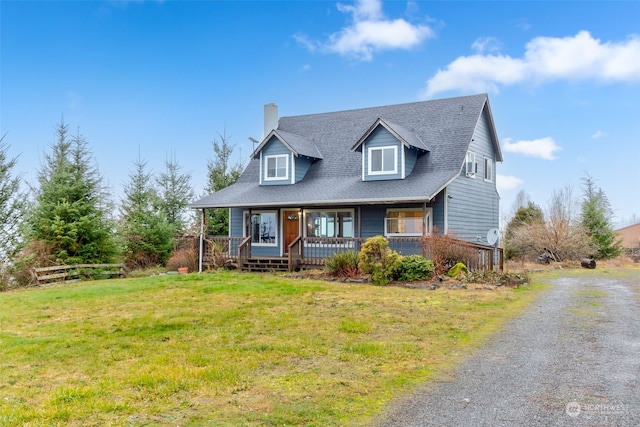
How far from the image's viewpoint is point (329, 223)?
2069 cm

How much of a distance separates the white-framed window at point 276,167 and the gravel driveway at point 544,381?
47.9 feet

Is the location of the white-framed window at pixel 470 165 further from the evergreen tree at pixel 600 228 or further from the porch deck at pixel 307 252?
the evergreen tree at pixel 600 228

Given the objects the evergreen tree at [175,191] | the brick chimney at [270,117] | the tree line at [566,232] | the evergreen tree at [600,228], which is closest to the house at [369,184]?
the brick chimney at [270,117]

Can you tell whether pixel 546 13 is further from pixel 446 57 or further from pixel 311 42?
pixel 311 42

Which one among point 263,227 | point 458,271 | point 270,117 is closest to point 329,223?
point 263,227

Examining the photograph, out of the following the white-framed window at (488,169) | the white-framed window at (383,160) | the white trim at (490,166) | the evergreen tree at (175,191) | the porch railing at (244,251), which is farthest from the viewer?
the evergreen tree at (175,191)

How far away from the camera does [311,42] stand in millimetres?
21578

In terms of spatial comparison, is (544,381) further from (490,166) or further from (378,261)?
(490,166)

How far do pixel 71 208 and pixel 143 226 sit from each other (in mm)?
4107

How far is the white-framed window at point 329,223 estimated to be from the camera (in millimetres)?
20312

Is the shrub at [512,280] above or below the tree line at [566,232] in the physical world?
below

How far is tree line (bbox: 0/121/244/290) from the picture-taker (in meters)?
17.1

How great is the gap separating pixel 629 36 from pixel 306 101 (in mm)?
16282

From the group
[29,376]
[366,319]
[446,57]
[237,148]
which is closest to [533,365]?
[366,319]
